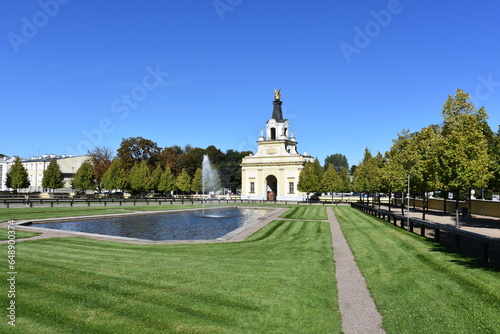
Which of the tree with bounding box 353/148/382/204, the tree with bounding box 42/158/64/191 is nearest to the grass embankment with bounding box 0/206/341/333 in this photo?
the tree with bounding box 353/148/382/204

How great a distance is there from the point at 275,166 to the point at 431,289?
69833 millimetres

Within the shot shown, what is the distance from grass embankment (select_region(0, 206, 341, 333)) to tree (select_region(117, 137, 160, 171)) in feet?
280

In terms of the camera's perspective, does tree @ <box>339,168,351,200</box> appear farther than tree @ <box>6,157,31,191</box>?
No

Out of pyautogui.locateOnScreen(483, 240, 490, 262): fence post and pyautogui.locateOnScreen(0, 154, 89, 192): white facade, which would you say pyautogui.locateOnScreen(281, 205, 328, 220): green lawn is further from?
pyautogui.locateOnScreen(0, 154, 89, 192): white facade

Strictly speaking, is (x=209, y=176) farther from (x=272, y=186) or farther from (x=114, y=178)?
(x=114, y=178)

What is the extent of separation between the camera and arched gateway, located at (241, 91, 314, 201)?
77.2 meters

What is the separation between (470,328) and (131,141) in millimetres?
97698

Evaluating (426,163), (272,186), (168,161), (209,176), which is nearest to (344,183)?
(272,186)

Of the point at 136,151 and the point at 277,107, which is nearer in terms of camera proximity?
the point at 277,107

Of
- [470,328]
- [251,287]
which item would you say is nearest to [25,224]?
[251,287]

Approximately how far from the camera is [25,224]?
73.1ft

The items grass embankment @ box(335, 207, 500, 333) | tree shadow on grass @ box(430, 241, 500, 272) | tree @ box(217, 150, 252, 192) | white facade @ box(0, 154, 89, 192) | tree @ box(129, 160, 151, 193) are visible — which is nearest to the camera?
grass embankment @ box(335, 207, 500, 333)

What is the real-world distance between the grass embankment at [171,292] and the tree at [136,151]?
85.3 metres

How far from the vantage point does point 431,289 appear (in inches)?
361
